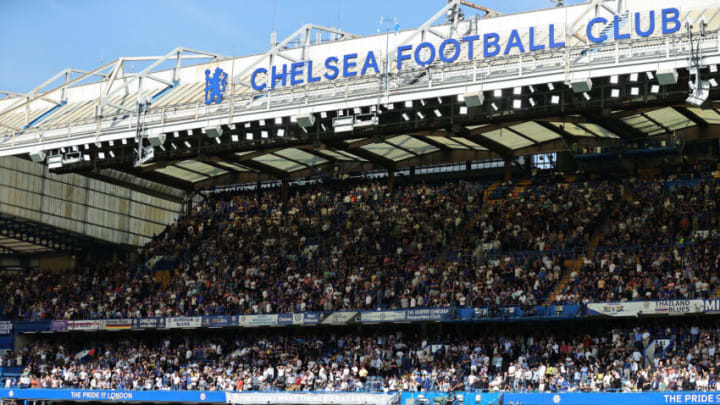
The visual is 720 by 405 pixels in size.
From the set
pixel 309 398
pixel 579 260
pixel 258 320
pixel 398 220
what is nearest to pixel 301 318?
pixel 258 320

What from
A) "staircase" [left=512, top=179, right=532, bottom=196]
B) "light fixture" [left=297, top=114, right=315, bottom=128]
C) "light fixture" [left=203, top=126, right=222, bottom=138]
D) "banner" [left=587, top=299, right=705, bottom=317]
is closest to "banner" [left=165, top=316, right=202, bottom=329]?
"light fixture" [left=203, top=126, right=222, bottom=138]

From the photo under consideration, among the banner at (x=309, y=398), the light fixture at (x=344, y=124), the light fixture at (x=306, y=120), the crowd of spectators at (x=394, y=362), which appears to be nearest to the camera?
the crowd of spectators at (x=394, y=362)

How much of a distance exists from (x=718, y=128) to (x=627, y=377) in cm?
1599

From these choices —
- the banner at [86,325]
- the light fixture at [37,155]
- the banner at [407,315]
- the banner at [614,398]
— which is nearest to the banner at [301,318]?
the banner at [407,315]

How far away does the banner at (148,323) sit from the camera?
174 feet

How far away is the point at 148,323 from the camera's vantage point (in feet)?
174

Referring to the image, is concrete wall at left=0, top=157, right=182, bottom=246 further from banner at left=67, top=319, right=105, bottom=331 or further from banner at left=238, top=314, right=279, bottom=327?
banner at left=238, top=314, right=279, bottom=327

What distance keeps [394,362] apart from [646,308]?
1117cm

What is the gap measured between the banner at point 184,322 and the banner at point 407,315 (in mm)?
9301

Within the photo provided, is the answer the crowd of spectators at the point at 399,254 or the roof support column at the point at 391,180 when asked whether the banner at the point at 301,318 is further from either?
the roof support column at the point at 391,180

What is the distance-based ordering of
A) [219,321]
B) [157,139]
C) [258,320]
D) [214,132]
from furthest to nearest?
[219,321] < [258,320] < [157,139] < [214,132]

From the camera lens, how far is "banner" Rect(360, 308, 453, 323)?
45469mm

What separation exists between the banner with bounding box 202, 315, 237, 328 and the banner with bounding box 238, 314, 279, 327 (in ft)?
1.52

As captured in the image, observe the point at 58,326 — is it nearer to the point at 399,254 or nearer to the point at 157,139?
the point at 157,139
